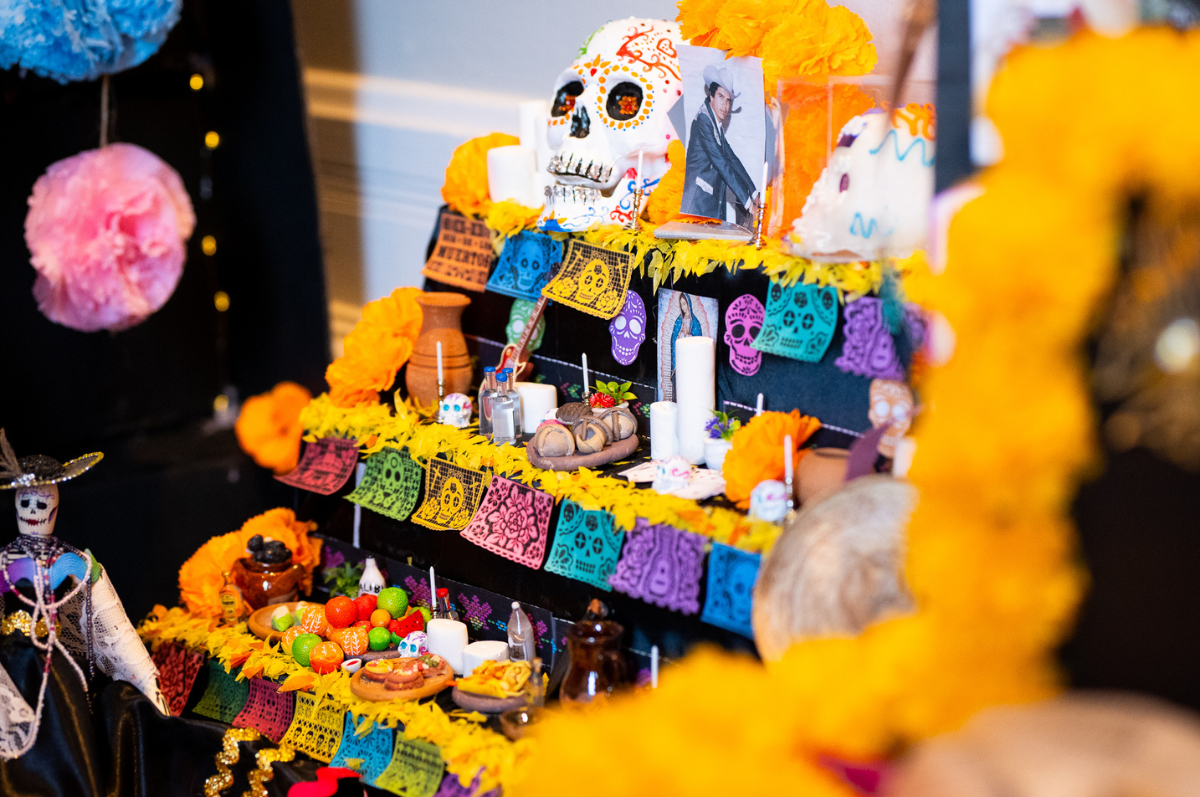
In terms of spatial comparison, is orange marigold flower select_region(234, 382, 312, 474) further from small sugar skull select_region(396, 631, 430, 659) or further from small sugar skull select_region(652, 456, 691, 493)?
small sugar skull select_region(652, 456, 691, 493)

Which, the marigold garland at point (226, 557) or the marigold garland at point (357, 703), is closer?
the marigold garland at point (357, 703)

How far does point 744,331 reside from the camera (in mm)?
2600

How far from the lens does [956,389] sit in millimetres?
1634

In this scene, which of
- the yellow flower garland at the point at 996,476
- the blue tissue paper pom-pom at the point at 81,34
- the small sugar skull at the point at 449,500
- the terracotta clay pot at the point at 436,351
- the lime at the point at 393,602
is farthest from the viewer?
the blue tissue paper pom-pom at the point at 81,34

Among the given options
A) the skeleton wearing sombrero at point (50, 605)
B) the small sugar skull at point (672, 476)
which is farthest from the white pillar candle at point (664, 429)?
the skeleton wearing sombrero at point (50, 605)

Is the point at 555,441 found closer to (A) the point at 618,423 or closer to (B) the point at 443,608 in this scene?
(A) the point at 618,423

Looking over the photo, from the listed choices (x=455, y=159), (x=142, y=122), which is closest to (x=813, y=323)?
(x=455, y=159)

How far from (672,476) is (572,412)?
40 cm

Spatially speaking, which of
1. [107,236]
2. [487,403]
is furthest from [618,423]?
[107,236]

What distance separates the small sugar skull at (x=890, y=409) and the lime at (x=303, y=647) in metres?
1.42

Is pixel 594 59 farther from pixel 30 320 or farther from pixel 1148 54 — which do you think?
pixel 30 320

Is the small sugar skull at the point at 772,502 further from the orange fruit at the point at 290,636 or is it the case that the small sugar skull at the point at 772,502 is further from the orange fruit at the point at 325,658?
the orange fruit at the point at 290,636

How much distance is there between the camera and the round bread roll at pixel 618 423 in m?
2.73

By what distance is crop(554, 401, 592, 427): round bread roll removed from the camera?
2.76 m
